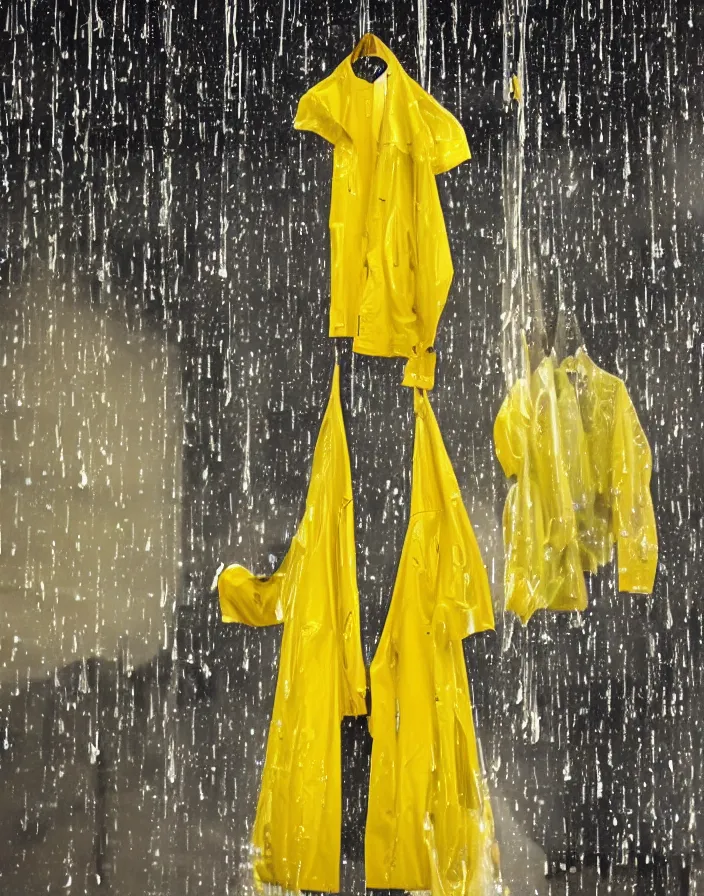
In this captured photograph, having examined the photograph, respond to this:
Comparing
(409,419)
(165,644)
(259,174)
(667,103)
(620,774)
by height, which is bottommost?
(620,774)

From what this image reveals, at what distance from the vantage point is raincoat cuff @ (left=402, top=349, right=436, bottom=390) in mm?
1486

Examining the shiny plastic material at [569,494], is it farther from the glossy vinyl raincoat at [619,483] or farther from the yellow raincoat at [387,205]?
the yellow raincoat at [387,205]

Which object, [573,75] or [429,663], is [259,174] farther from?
[429,663]

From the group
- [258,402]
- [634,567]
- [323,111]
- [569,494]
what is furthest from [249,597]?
[323,111]

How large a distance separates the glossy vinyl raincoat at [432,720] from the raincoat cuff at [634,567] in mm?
280

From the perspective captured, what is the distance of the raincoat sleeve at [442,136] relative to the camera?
59.4 inches

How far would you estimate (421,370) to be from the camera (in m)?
1.49

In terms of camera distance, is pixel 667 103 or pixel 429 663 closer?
pixel 429 663

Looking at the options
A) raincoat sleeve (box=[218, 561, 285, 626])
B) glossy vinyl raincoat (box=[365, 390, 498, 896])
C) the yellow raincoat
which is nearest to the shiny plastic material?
glossy vinyl raincoat (box=[365, 390, 498, 896])

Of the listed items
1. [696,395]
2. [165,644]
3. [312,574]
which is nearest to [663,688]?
[696,395]

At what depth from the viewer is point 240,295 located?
5.04ft

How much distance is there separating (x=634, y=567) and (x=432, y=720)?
1.64 feet

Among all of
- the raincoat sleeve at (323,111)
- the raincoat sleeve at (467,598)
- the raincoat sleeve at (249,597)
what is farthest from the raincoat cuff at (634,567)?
the raincoat sleeve at (323,111)

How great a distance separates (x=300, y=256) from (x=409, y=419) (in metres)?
0.40
